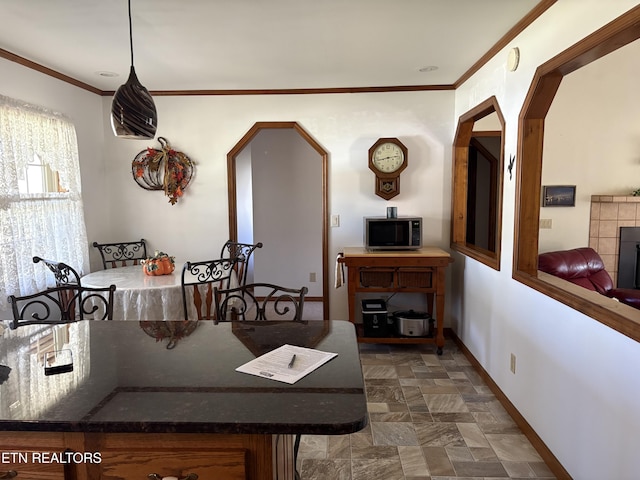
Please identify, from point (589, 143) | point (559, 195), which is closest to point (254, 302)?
point (559, 195)

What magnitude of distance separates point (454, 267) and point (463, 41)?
2.05 metres

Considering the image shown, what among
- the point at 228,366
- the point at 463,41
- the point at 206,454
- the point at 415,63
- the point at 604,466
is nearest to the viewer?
the point at 206,454

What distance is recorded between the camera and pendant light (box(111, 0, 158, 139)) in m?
1.91

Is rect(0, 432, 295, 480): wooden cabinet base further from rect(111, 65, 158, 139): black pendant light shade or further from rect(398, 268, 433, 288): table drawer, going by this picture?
rect(398, 268, 433, 288): table drawer

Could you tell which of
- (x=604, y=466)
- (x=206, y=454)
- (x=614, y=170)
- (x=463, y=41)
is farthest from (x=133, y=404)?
(x=614, y=170)

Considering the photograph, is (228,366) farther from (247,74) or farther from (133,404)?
(247,74)

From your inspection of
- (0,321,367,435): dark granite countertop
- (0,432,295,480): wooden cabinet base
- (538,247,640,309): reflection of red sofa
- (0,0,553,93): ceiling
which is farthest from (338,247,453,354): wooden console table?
(0,432,295,480): wooden cabinet base

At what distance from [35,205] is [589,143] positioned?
4.64 m

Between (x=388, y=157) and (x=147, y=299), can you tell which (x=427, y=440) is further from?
(x=388, y=157)

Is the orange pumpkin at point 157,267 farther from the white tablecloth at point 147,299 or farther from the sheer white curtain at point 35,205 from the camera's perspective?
the sheer white curtain at point 35,205

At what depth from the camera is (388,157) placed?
3943 mm

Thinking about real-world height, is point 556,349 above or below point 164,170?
below

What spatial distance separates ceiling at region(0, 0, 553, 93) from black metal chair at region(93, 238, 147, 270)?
147 centimetres

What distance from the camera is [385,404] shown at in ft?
9.36
